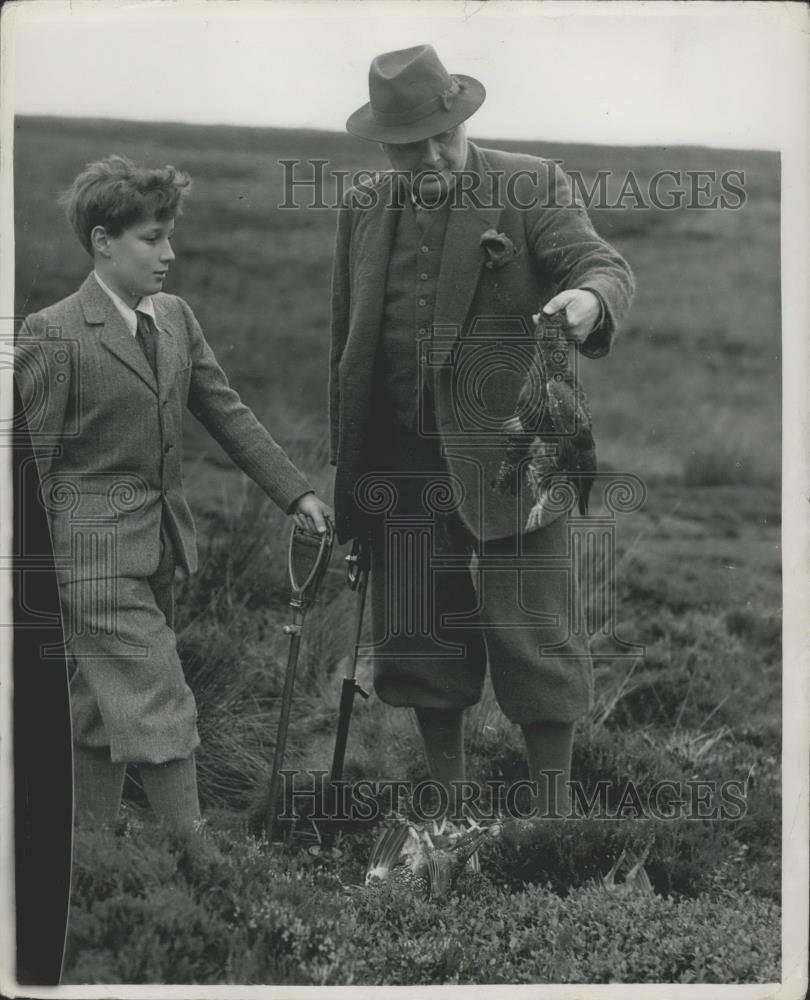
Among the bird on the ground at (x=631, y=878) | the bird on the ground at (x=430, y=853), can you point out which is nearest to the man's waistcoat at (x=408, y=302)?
the bird on the ground at (x=430, y=853)

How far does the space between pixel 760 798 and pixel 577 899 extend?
35.1 inches

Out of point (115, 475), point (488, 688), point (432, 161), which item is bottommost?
point (488, 688)

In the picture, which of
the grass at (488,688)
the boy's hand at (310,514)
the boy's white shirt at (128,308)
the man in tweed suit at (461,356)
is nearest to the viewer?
the grass at (488,688)

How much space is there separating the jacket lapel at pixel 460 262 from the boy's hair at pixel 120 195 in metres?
0.77

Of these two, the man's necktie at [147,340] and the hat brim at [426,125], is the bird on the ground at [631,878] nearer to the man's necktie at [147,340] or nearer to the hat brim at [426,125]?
the man's necktie at [147,340]

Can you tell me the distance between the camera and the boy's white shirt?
12.3ft

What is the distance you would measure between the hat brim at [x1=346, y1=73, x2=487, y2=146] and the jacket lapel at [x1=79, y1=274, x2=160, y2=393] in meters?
0.86

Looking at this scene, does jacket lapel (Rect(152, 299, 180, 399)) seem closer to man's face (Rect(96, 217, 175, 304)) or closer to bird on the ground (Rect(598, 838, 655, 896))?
man's face (Rect(96, 217, 175, 304))

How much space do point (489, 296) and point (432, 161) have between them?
42 cm

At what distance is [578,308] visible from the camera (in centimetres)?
371

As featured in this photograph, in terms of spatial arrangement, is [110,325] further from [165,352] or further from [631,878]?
[631,878]

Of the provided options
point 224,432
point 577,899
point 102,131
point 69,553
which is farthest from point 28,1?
point 577,899

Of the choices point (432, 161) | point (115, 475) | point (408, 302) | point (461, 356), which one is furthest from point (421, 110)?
point (115, 475)

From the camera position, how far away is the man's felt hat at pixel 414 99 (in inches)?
149
